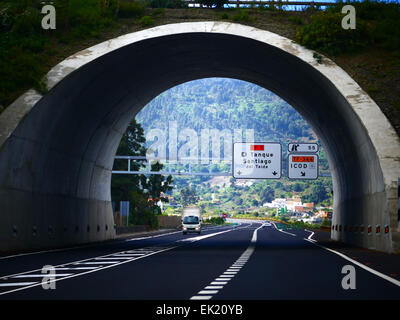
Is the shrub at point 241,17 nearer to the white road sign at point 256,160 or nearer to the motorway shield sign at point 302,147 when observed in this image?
the white road sign at point 256,160

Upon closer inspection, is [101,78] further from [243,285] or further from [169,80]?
[243,285]

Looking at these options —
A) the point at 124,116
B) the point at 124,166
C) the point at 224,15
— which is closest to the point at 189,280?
the point at 224,15

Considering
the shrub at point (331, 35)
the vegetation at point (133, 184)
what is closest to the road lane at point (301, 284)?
the shrub at point (331, 35)

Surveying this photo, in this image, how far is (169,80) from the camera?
43.1 m

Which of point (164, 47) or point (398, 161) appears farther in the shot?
point (164, 47)

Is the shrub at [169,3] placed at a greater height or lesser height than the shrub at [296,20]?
greater

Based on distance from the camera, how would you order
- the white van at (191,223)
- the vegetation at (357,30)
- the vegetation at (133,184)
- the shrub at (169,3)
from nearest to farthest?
the vegetation at (357,30), the shrub at (169,3), the white van at (191,223), the vegetation at (133,184)

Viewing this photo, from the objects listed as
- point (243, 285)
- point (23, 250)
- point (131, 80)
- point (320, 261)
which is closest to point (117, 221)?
point (131, 80)

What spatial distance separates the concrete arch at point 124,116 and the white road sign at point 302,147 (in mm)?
9479

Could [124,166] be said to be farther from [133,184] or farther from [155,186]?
[155,186]

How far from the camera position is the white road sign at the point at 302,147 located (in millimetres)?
52500

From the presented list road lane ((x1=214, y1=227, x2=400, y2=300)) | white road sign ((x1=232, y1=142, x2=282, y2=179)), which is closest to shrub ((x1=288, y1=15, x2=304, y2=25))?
road lane ((x1=214, y1=227, x2=400, y2=300))

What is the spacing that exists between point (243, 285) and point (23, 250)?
17396mm

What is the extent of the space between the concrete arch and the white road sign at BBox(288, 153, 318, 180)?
894 cm
